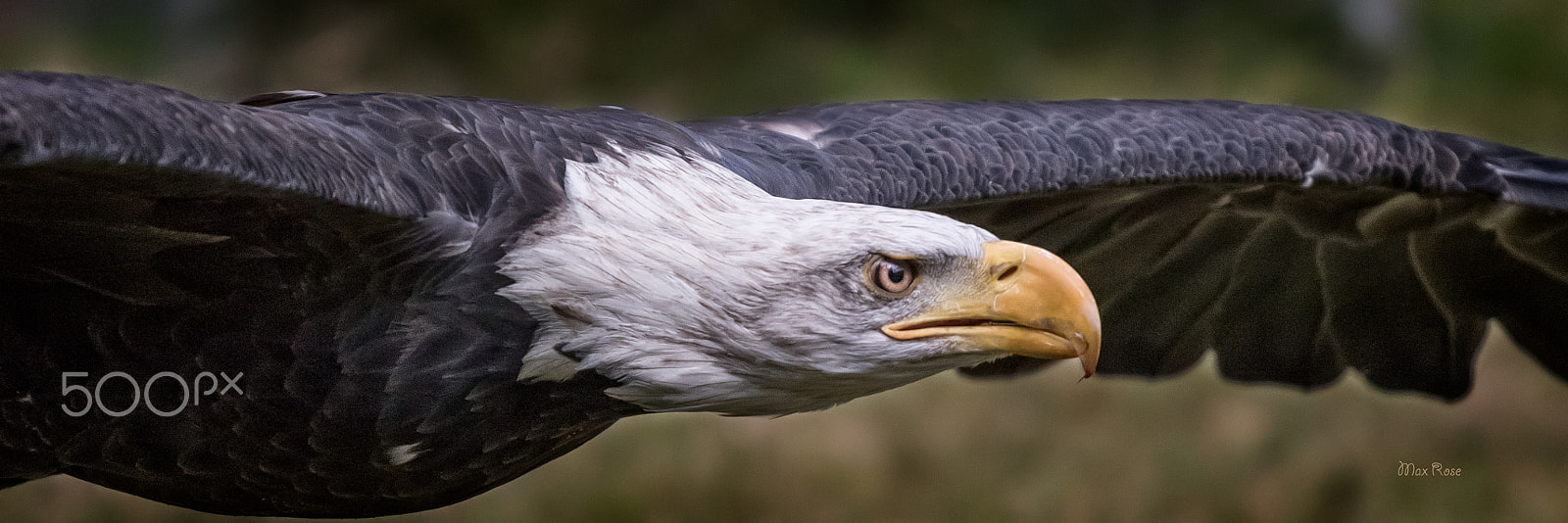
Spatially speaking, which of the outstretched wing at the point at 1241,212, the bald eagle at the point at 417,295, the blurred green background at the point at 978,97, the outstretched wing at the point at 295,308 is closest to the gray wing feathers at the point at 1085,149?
the outstretched wing at the point at 1241,212

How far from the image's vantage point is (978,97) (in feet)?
26.8

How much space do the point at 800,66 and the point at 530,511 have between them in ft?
10.9

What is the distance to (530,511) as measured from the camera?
556cm

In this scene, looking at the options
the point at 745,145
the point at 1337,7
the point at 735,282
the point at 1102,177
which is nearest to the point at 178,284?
the point at 735,282

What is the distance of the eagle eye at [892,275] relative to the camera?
8.41 ft

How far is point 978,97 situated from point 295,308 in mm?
5962

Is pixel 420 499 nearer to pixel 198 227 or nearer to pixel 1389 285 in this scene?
pixel 198 227

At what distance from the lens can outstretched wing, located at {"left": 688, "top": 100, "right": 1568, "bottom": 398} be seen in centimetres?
357

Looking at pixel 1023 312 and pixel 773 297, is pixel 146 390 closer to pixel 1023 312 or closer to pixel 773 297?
pixel 773 297
